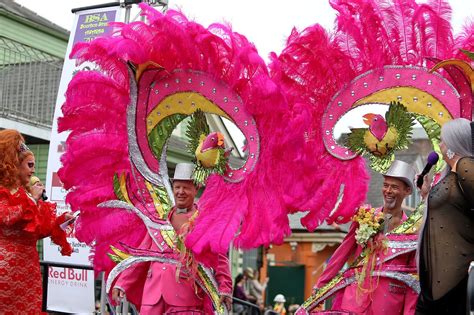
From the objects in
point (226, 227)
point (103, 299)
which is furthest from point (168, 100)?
point (103, 299)

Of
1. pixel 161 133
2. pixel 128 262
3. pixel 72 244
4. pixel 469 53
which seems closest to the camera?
pixel 469 53

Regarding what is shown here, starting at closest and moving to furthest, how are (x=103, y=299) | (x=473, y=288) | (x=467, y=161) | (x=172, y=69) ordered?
(x=473, y=288) < (x=467, y=161) < (x=172, y=69) < (x=103, y=299)

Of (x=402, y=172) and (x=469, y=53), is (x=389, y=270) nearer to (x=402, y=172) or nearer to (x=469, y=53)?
(x=402, y=172)

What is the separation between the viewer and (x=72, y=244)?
8.81 m

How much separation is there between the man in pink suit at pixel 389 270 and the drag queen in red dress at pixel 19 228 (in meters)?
1.99

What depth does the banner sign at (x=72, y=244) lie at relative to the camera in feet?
28.8

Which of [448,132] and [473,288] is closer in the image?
[473,288]

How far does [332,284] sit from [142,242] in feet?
4.91

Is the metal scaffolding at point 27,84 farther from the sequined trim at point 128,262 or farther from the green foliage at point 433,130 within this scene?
the green foliage at point 433,130

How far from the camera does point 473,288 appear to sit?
3.90 metres

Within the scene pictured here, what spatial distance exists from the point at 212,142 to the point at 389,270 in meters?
1.55

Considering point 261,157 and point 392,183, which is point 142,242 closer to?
point 261,157

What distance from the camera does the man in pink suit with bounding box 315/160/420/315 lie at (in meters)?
5.76

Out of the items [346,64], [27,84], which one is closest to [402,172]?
[346,64]
